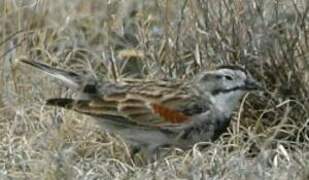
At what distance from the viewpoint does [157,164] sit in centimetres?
714

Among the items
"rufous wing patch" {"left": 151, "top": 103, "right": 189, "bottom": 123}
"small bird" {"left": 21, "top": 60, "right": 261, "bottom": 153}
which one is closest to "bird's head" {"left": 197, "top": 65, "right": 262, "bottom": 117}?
"small bird" {"left": 21, "top": 60, "right": 261, "bottom": 153}

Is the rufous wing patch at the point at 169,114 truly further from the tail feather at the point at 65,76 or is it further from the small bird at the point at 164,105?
the tail feather at the point at 65,76

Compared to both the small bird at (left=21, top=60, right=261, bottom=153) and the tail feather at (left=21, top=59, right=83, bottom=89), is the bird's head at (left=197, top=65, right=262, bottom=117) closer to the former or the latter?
the small bird at (left=21, top=60, right=261, bottom=153)

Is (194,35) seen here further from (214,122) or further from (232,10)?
(214,122)

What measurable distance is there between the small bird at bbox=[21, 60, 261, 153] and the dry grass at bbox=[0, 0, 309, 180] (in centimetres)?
11

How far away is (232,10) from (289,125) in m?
0.79

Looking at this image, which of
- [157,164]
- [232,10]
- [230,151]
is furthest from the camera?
[232,10]

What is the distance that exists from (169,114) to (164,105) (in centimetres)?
10

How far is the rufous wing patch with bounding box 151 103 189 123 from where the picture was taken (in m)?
7.60

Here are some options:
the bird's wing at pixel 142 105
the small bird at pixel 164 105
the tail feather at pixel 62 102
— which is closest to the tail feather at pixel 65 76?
the small bird at pixel 164 105

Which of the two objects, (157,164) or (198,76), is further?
(198,76)

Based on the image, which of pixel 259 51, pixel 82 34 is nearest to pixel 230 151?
pixel 259 51

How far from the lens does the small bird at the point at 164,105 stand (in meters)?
7.59

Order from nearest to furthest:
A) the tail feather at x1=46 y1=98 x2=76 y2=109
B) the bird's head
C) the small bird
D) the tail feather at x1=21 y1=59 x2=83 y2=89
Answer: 1. the tail feather at x1=46 y1=98 x2=76 y2=109
2. the small bird
3. the bird's head
4. the tail feather at x1=21 y1=59 x2=83 y2=89
